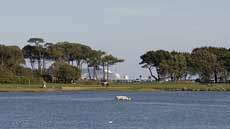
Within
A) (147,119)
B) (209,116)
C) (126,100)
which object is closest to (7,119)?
(147,119)

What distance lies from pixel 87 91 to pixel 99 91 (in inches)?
148

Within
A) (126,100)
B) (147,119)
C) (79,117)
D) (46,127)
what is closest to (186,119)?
(147,119)

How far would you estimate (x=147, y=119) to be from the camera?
75.7 metres

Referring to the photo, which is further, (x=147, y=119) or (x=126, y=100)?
(x=126, y=100)

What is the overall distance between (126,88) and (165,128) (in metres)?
126

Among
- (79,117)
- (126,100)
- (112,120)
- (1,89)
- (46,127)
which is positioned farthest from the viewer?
(1,89)

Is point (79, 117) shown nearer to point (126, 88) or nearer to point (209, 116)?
point (209, 116)

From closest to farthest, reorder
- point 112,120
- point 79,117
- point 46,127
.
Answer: point 46,127, point 112,120, point 79,117

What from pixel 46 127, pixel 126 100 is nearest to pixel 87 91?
pixel 126 100

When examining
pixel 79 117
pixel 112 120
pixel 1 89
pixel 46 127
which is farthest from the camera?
pixel 1 89

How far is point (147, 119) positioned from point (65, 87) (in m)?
111

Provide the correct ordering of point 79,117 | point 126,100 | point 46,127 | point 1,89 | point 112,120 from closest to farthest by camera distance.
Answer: point 46,127 < point 112,120 < point 79,117 < point 126,100 < point 1,89

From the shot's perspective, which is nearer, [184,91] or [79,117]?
[79,117]

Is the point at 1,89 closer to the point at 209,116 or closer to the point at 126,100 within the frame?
the point at 126,100
